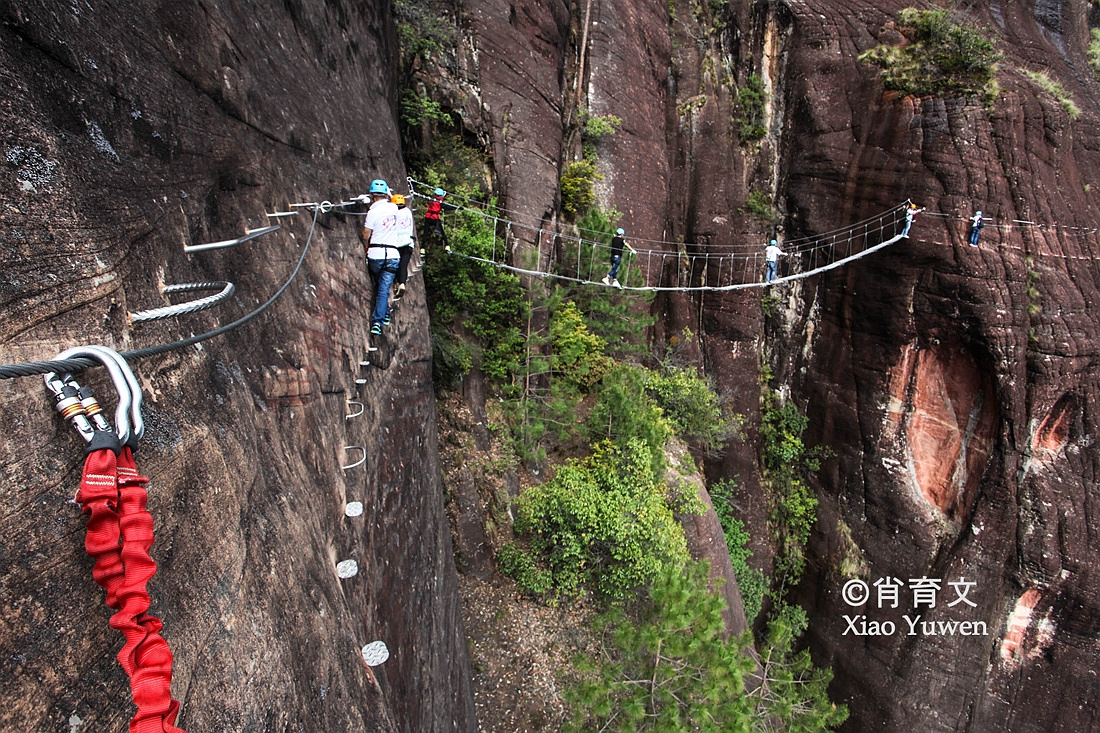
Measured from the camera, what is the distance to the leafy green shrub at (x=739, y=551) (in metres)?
11.8

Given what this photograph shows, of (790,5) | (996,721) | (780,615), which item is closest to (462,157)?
(790,5)

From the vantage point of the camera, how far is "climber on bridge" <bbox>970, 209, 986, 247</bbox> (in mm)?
9594

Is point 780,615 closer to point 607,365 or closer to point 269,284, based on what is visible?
point 607,365

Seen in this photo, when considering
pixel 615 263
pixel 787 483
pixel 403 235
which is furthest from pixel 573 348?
pixel 787 483

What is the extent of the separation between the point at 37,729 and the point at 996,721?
46.6 ft

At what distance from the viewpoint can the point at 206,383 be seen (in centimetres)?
211

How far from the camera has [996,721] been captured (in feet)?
32.5

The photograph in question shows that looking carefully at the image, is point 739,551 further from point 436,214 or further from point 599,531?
point 436,214

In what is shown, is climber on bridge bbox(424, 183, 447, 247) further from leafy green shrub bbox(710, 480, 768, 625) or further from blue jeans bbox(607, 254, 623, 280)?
leafy green shrub bbox(710, 480, 768, 625)

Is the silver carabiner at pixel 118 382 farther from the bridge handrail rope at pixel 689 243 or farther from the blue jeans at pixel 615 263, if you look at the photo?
the blue jeans at pixel 615 263

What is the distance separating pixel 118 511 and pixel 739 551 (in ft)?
41.2

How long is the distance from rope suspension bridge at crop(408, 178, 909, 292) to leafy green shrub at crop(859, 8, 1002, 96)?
2.40 m

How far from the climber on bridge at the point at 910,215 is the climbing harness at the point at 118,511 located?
11.9 metres

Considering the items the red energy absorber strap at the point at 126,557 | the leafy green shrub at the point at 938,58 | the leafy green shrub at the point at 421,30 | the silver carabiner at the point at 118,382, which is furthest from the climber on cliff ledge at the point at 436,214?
the leafy green shrub at the point at 938,58
